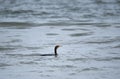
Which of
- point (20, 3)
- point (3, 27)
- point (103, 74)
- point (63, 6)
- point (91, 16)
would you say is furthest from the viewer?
point (20, 3)

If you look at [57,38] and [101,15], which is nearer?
[57,38]

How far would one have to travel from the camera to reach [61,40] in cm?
3005

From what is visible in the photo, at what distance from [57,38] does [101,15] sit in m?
10.5

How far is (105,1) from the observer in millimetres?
51625

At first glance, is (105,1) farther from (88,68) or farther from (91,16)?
(88,68)

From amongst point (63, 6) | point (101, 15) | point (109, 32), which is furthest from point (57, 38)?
point (63, 6)

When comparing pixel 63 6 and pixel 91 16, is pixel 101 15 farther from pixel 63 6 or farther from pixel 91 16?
pixel 63 6

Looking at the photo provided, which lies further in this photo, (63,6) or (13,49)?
(63,6)

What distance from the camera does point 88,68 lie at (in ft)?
75.2

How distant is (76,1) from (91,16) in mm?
11720

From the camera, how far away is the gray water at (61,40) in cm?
2256

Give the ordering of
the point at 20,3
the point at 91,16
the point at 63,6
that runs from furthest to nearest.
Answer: the point at 20,3 → the point at 63,6 → the point at 91,16

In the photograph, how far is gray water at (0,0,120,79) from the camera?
22562 millimetres

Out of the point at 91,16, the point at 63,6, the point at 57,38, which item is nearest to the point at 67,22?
the point at 91,16
